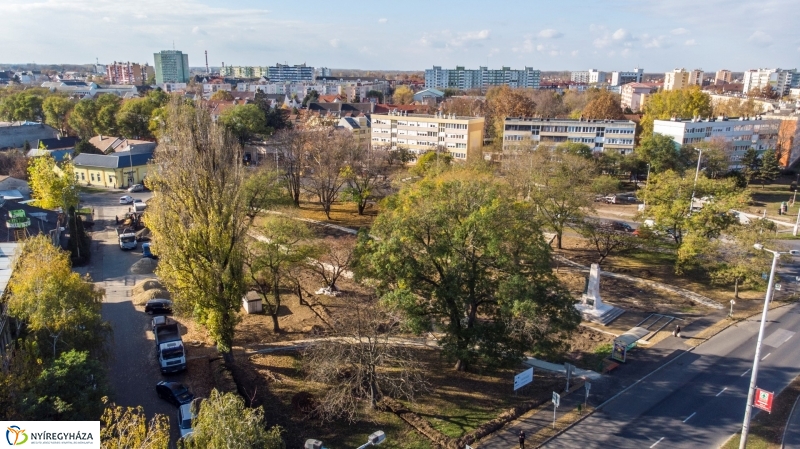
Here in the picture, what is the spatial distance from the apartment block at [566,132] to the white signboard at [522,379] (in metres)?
43.8

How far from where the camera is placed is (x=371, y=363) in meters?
15.8

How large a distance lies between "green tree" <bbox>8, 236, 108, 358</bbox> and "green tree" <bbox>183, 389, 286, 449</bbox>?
732 centimetres

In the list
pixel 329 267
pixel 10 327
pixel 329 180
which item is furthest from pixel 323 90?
pixel 10 327

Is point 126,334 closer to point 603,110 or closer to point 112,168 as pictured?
point 112,168

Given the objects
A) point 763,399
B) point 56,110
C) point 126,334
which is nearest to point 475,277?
point 763,399

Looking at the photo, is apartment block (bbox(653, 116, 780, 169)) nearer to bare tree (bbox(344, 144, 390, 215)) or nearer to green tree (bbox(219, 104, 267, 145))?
bare tree (bbox(344, 144, 390, 215))

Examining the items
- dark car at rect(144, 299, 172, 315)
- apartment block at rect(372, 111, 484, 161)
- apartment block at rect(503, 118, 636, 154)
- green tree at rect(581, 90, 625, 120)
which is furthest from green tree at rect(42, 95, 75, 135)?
green tree at rect(581, 90, 625, 120)

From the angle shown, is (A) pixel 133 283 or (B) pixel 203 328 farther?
(A) pixel 133 283

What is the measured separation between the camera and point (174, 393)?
16359 mm

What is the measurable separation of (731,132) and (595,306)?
4461 centimetres

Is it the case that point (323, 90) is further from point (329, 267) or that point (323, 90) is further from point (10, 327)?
point (10, 327)

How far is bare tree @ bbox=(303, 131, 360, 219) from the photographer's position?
38281 mm

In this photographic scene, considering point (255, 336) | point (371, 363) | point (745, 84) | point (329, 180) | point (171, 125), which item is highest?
point (745, 84)

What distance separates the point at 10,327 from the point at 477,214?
56.6ft
